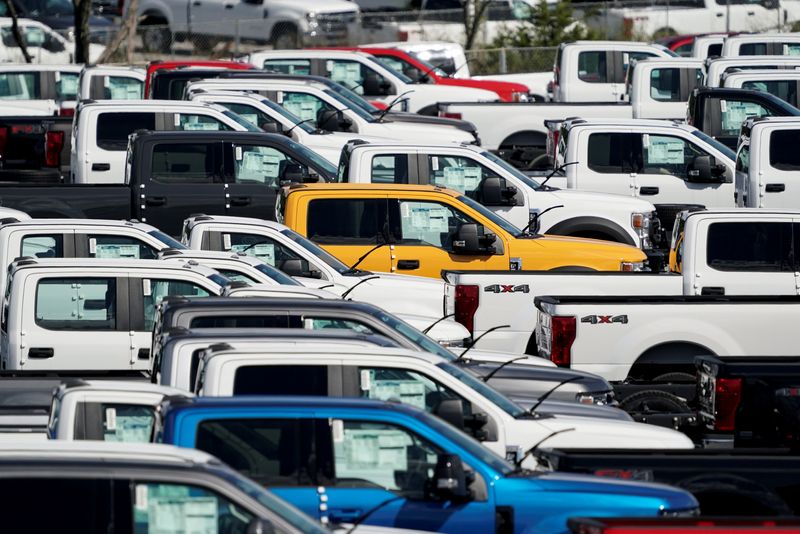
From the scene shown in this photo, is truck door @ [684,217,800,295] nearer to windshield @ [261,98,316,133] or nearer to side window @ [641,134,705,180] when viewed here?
side window @ [641,134,705,180]

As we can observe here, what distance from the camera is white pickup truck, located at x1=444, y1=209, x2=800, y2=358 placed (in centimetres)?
1415

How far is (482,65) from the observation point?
3825 cm

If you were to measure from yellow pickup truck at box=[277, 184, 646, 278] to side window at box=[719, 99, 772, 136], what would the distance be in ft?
23.8

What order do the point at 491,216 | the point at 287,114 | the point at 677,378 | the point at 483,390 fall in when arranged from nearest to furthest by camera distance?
the point at 483,390
the point at 677,378
the point at 491,216
the point at 287,114

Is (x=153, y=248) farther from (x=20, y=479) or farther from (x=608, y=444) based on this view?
(x=20, y=479)

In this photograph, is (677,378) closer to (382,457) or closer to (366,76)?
(382,457)

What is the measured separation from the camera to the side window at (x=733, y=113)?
906 inches

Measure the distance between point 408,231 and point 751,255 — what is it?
3341mm

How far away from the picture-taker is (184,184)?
18.1 m

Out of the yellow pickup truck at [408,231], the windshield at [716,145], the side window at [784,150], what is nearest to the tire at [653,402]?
the yellow pickup truck at [408,231]

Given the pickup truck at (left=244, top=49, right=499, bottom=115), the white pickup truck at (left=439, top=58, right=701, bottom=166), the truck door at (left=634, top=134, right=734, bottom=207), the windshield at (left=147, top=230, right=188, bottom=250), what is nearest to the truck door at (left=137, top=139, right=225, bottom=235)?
the windshield at (left=147, top=230, right=188, bottom=250)

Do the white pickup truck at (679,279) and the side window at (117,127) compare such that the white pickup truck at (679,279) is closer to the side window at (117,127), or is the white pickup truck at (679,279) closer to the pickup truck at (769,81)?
the side window at (117,127)

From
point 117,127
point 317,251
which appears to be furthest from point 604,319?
point 117,127

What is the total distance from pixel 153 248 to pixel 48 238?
92cm
